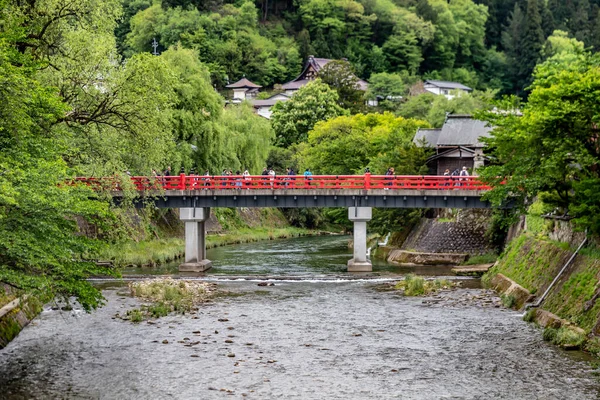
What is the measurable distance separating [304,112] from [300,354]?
67482 millimetres

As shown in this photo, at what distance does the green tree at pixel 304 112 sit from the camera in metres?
91.2

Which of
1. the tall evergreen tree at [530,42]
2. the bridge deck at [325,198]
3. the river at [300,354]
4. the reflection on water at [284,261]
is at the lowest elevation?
the reflection on water at [284,261]

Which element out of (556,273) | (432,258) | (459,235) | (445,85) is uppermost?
(445,85)

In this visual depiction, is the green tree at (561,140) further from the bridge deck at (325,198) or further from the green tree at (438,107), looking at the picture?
the green tree at (438,107)

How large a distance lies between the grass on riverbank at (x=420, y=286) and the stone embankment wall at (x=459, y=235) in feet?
37.9

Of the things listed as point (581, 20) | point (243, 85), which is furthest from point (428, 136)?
point (581, 20)

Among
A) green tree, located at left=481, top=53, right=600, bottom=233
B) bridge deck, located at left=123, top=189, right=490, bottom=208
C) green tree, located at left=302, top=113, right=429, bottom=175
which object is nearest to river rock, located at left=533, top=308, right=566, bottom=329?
green tree, located at left=481, top=53, right=600, bottom=233

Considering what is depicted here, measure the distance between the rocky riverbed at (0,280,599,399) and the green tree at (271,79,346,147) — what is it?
57930 mm

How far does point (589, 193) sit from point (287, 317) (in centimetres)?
1194

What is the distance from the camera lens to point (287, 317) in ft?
104

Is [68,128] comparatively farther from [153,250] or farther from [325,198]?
[153,250]

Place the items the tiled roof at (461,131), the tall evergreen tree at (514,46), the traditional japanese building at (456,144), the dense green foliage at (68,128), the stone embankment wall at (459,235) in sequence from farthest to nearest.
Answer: the tall evergreen tree at (514,46) → the tiled roof at (461,131) → the traditional japanese building at (456,144) → the stone embankment wall at (459,235) → the dense green foliage at (68,128)

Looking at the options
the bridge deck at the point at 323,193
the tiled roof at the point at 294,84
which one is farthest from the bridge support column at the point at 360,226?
the tiled roof at the point at 294,84

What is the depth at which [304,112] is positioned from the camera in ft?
299
